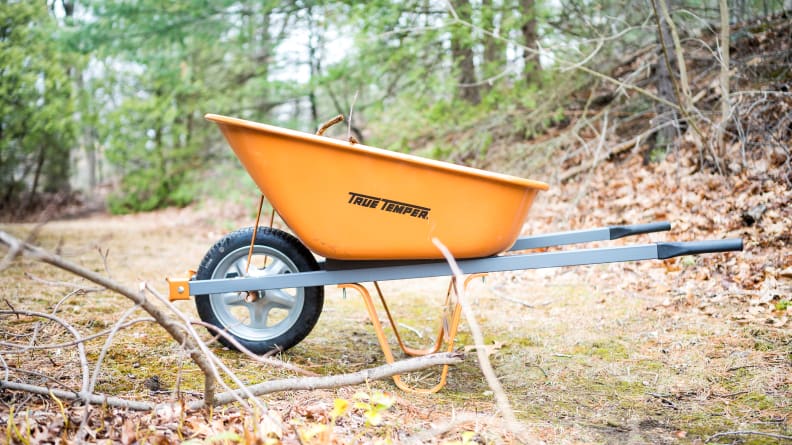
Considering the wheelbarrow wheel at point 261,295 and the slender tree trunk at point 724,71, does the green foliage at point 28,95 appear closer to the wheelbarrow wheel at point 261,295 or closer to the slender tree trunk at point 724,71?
the wheelbarrow wheel at point 261,295

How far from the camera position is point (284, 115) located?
9.96 m

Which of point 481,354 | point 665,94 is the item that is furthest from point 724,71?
point 481,354

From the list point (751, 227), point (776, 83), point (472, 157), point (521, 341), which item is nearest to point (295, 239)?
point (521, 341)

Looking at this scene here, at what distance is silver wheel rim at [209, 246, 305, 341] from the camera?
2699 millimetres

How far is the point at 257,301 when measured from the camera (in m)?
2.81

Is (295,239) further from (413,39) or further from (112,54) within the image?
(112,54)

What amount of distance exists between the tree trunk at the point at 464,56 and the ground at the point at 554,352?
212 cm

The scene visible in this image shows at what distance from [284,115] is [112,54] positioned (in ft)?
9.51

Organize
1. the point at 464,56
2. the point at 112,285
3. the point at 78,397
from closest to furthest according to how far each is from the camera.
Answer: the point at 112,285 → the point at 78,397 → the point at 464,56

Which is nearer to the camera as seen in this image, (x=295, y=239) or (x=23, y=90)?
(x=295, y=239)

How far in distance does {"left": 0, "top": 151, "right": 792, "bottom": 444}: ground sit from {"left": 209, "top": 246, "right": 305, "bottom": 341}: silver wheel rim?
0.53 ft

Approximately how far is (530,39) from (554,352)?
16.4 ft

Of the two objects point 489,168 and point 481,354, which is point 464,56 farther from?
point 481,354

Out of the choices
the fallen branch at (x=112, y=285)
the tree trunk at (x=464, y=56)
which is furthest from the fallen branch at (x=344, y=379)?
the tree trunk at (x=464, y=56)
